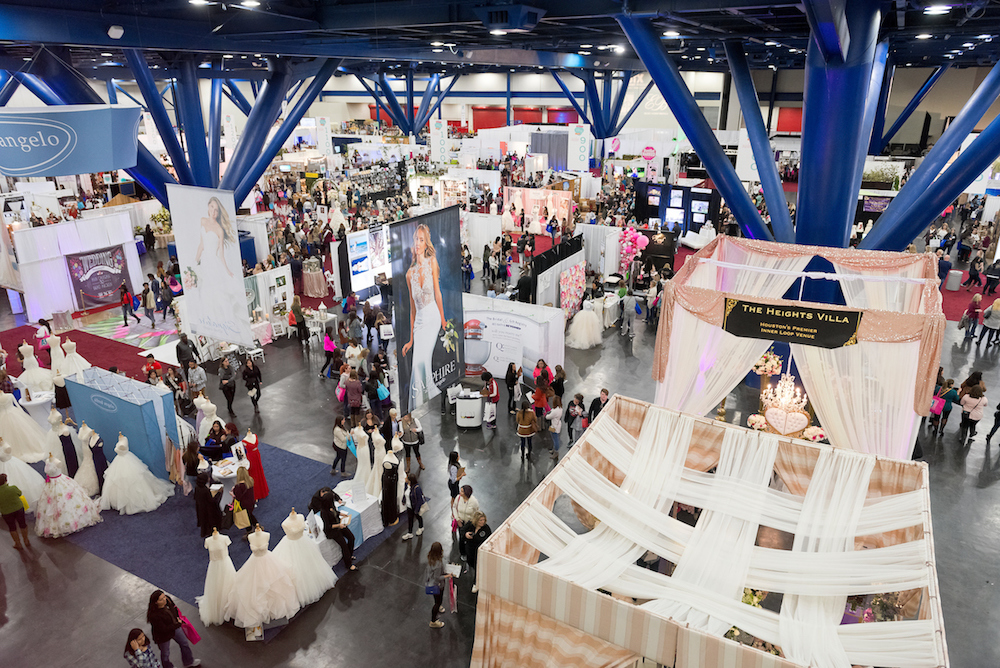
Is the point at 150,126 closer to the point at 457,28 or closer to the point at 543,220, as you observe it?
the point at 543,220

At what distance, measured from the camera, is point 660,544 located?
199 inches

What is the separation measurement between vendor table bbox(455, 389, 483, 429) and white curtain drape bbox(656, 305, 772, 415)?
9.54ft

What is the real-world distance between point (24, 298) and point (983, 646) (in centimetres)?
1728

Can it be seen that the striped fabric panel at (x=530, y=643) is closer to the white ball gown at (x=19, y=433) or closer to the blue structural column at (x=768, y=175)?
the blue structural column at (x=768, y=175)

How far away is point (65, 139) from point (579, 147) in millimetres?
20618

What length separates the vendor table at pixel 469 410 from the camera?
938 centimetres

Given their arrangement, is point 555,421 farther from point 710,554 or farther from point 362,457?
point 710,554

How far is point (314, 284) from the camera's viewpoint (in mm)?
15320

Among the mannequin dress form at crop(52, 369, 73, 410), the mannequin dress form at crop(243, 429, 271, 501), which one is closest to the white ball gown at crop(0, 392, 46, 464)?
the mannequin dress form at crop(52, 369, 73, 410)

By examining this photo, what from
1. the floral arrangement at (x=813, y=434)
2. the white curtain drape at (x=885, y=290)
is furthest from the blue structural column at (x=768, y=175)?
the floral arrangement at (x=813, y=434)

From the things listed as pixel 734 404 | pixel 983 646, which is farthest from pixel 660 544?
pixel 734 404

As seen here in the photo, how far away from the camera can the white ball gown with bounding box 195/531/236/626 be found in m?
5.85

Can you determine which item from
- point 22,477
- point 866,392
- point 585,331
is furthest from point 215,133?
point 866,392

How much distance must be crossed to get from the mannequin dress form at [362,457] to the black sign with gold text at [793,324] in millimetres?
4220
